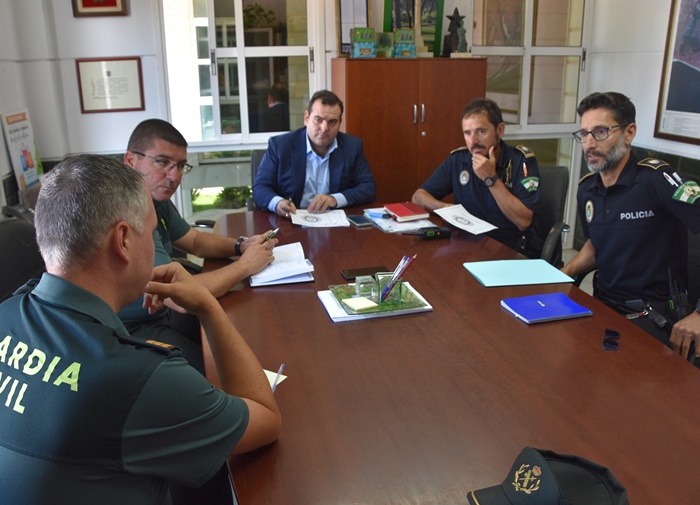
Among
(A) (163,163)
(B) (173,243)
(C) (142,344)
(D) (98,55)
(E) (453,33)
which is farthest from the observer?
(E) (453,33)

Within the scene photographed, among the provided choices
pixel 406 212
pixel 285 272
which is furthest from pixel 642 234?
pixel 285 272

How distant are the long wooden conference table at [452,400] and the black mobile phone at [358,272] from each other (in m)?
0.15

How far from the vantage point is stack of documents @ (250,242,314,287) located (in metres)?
2.18

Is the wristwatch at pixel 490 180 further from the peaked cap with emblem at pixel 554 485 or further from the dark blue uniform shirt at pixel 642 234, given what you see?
the peaked cap with emblem at pixel 554 485

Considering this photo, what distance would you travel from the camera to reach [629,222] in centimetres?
243

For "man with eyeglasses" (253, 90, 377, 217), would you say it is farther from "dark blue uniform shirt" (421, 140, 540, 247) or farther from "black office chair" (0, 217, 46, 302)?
"black office chair" (0, 217, 46, 302)

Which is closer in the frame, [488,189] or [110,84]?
[488,189]

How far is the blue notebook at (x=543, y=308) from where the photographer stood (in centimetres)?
182

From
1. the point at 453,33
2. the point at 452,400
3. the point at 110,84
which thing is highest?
the point at 453,33

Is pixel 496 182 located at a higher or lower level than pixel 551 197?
higher

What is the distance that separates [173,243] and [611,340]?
1863 millimetres

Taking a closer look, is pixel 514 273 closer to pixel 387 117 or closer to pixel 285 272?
pixel 285 272

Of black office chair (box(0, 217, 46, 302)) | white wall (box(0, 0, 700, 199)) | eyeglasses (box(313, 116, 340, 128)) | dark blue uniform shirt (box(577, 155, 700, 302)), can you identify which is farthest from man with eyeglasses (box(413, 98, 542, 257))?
black office chair (box(0, 217, 46, 302))

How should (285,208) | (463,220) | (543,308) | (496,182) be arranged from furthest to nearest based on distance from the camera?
(285,208) < (496,182) < (463,220) < (543,308)
